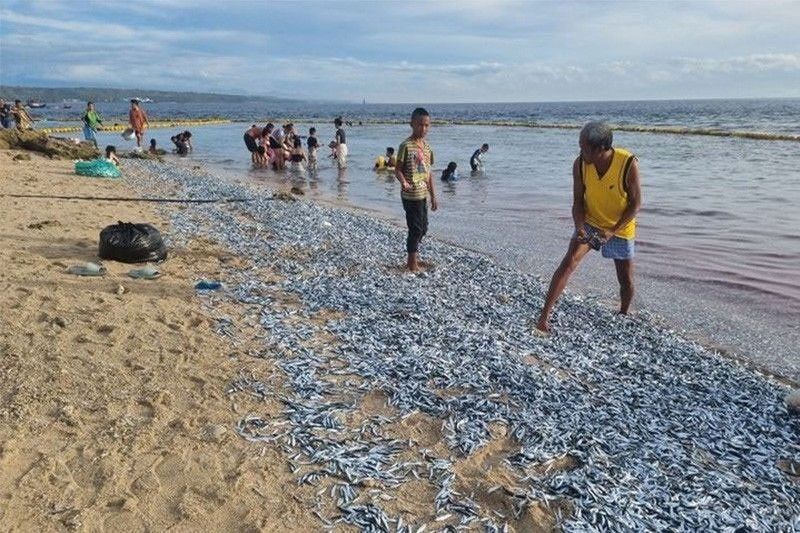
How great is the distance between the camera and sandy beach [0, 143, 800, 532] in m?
3.87

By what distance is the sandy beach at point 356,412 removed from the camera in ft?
12.7

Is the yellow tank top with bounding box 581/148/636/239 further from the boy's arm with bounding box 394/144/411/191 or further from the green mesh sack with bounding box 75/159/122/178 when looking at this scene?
the green mesh sack with bounding box 75/159/122/178

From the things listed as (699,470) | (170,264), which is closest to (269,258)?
(170,264)

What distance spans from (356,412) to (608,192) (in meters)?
3.63

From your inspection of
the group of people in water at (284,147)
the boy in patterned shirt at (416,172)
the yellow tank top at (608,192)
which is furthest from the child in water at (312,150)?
the yellow tank top at (608,192)

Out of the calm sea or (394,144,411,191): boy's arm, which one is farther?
the calm sea

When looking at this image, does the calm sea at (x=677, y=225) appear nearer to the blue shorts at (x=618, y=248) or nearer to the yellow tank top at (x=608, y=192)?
the blue shorts at (x=618, y=248)

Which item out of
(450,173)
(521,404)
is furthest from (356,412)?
(450,173)

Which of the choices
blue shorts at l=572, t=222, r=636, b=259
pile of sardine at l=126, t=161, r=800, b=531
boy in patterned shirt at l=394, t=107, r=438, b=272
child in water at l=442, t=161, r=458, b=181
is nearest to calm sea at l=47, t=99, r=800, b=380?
child in water at l=442, t=161, r=458, b=181

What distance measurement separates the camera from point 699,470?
14.5ft

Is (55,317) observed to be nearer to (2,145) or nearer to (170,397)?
(170,397)

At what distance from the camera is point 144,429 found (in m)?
4.54

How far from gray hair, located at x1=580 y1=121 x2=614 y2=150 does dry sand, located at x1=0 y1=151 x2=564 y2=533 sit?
3145 mm

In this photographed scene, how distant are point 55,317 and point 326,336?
8.94 ft
